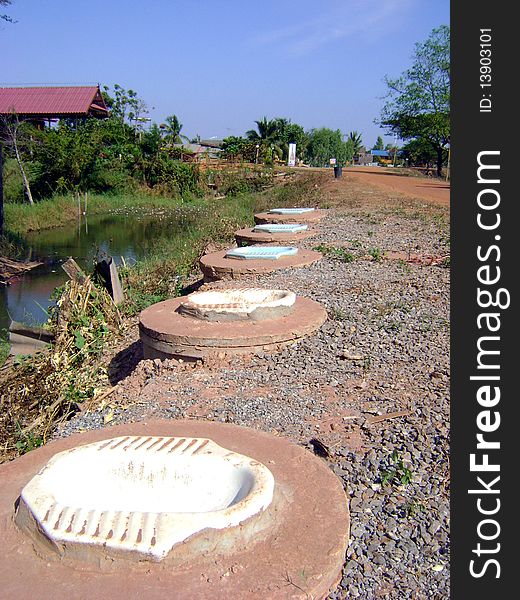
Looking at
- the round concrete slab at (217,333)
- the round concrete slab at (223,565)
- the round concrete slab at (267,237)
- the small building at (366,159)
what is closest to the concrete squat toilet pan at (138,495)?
the round concrete slab at (223,565)

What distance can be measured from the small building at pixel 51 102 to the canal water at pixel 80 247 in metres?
8.28

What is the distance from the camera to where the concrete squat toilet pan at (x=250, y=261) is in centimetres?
802

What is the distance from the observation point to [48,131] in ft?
91.4

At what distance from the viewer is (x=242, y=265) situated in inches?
321

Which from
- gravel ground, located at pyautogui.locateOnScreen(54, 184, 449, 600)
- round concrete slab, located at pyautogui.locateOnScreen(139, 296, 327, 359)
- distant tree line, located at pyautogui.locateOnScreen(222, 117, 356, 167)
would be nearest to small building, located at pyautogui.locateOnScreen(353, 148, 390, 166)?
distant tree line, located at pyautogui.locateOnScreen(222, 117, 356, 167)

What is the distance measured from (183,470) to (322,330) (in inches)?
119

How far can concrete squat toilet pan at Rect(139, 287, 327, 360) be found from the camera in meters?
5.12

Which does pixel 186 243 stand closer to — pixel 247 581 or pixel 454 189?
pixel 454 189

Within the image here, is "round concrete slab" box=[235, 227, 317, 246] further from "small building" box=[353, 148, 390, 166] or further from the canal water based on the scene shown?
"small building" box=[353, 148, 390, 166]

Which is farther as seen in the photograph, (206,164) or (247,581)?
(206,164)

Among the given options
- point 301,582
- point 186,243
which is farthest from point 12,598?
point 186,243

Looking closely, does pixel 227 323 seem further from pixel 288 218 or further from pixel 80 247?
pixel 80 247

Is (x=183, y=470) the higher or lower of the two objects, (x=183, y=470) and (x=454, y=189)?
the lower

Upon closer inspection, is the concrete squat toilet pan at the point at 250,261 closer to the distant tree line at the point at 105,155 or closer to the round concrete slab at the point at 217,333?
the round concrete slab at the point at 217,333
